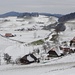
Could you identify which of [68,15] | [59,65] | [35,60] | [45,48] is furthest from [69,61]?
[68,15]

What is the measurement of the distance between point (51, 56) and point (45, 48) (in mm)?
3451

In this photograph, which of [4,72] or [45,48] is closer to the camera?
[4,72]

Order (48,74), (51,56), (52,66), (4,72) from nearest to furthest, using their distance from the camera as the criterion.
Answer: (48,74), (4,72), (52,66), (51,56)

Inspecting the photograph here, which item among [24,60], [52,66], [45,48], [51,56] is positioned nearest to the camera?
[52,66]

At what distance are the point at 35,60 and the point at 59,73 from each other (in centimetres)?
569

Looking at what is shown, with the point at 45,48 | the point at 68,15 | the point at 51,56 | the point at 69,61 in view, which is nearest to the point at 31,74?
the point at 69,61

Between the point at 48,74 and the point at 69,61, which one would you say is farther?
the point at 69,61

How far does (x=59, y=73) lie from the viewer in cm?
1038

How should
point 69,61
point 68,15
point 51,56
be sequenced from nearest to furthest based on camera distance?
point 69,61, point 51,56, point 68,15

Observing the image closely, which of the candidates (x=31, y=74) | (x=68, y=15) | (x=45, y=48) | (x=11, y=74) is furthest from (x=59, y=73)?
(x=68, y=15)

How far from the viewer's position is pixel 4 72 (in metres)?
11.2

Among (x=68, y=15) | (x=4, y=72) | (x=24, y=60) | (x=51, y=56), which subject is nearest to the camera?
(x=4, y=72)

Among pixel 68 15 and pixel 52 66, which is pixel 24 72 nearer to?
pixel 52 66

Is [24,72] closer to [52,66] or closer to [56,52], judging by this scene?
[52,66]
